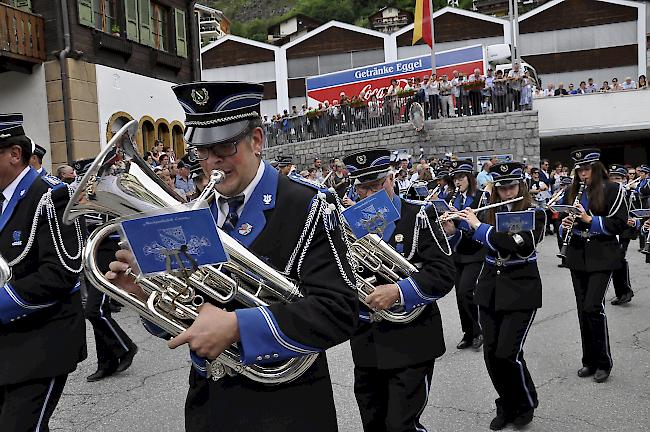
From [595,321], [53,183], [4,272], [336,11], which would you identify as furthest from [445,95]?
[336,11]

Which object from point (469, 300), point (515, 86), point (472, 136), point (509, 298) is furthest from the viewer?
point (472, 136)

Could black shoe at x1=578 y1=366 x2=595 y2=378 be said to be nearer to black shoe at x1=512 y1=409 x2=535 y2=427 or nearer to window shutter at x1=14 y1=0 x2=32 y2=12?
black shoe at x1=512 y1=409 x2=535 y2=427

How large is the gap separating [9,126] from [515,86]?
2115 centimetres

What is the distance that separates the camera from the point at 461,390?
5949 mm

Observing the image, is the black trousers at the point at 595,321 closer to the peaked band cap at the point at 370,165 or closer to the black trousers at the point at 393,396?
the black trousers at the point at 393,396

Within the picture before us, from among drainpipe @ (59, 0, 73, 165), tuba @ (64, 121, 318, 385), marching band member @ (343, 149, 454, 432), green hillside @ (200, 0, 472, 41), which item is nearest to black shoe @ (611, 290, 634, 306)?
marching band member @ (343, 149, 454, 432)

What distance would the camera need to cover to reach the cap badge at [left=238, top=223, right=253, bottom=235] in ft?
7.97

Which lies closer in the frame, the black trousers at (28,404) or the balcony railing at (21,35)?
the black trousers at (28,404)

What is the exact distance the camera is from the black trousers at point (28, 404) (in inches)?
131

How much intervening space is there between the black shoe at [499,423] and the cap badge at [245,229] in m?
3.35

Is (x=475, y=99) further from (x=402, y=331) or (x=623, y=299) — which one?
(x=402, y=331)

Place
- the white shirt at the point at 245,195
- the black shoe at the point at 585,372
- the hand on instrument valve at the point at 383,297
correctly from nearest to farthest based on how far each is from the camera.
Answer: the white shirt at the point at 245,195
the hand on instrument valve at the point at 383,297
the black shoe at the point at 585,372

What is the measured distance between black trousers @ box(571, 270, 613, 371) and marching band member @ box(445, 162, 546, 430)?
1.02 metres

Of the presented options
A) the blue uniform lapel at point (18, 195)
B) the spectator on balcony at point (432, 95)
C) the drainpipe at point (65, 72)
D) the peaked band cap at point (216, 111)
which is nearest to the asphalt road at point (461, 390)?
the peaked band cap at point (216, 111)
